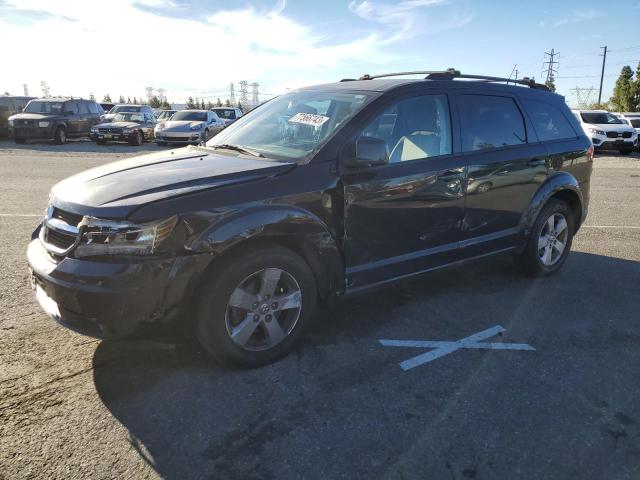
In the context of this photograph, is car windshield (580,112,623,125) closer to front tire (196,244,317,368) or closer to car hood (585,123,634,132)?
car hood (585,123,634,132)

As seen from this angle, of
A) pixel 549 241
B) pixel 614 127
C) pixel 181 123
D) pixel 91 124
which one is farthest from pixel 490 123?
pixel 91 124

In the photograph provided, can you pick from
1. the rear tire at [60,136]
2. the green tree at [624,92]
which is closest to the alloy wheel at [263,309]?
the rear tire at [60,136]

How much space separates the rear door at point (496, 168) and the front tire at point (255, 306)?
1676 mm

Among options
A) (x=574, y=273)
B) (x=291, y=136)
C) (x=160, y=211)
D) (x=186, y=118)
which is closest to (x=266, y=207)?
(x=160, y=211)

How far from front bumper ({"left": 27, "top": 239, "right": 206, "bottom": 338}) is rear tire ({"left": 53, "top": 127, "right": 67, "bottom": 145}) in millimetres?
21021

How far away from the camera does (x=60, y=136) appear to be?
21.5 meters

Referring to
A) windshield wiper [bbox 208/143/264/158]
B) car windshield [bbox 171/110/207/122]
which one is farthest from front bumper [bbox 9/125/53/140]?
windshield wiper [bbox 208/143/264/158]

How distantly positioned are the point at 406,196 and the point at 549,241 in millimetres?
2170

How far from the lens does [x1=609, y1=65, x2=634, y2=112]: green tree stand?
1724 inches

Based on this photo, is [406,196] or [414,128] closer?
[406,196]

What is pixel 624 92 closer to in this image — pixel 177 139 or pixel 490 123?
pixel 177 139

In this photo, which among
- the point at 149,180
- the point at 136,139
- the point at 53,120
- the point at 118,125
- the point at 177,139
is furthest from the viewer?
the point at 136,139

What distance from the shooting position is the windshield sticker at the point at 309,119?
12.5 ft

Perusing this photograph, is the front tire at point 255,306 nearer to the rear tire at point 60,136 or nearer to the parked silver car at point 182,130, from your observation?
the parked silver car at point 182,130
